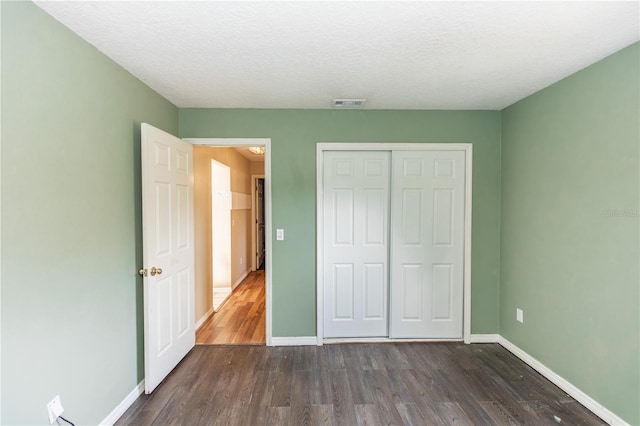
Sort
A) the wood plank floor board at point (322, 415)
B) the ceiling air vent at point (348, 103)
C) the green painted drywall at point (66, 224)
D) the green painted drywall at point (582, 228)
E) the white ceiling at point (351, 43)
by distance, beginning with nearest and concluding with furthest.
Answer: the green painted drywall at point (66, 224) → the white ceiling at point (351, 43) → the green painted drywall at point (582, 228) → the wood plank floor board at point (322, 415) → the ceiling air vent at point (348, 103)

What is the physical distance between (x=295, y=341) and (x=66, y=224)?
7.02 ft

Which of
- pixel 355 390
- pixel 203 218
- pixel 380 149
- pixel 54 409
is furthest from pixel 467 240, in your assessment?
pixel 54 409

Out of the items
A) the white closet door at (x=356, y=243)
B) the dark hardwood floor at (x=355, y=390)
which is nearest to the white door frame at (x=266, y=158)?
the dark hardwood floor at (x=355, y=390)

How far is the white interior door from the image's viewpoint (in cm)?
203

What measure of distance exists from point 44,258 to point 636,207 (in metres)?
3.28

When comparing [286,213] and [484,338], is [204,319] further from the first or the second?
[484,338]

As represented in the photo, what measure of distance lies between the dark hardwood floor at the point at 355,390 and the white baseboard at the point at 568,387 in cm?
4

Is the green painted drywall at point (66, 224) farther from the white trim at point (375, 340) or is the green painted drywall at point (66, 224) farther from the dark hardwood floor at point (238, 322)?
the white trim at point (375, 340)

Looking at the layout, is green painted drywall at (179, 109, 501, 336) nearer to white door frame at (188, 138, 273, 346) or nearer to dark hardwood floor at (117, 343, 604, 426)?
white door frame at (188, 138, 273, 346)

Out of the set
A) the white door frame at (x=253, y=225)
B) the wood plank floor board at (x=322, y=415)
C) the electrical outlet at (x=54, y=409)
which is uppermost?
the white door frame at (x=253, y=225)

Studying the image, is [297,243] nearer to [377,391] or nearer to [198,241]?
[198,241]

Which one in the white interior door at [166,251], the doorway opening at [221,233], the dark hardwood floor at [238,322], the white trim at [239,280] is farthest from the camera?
the white trim at [239,280]

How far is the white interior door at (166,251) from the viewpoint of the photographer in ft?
6.67

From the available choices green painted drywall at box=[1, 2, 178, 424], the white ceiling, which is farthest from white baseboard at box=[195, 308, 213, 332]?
the white ceiling
